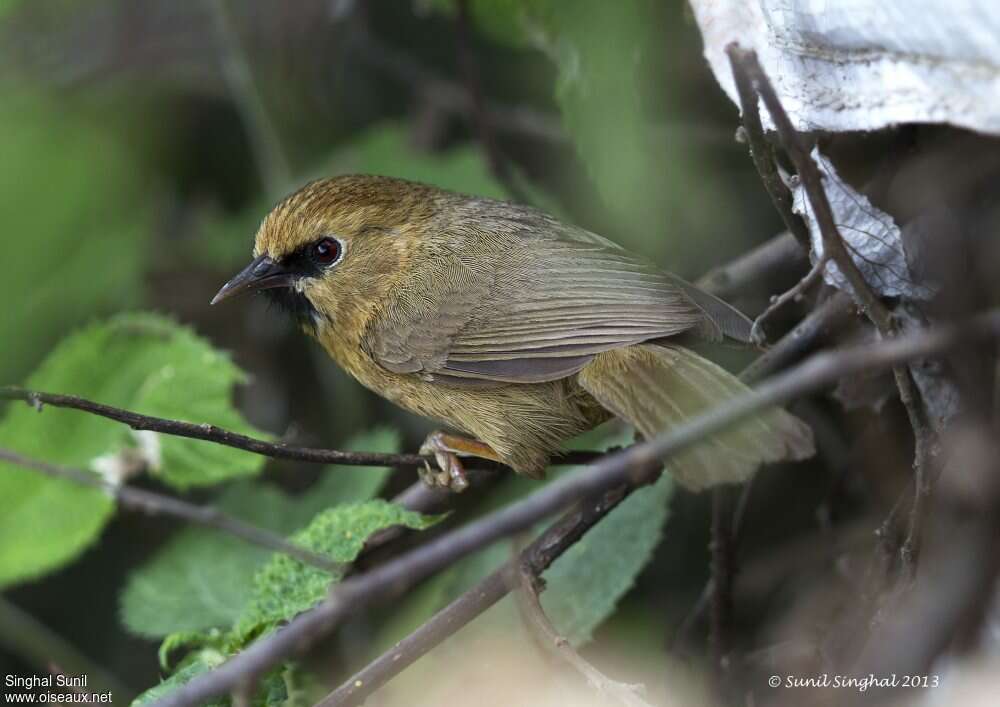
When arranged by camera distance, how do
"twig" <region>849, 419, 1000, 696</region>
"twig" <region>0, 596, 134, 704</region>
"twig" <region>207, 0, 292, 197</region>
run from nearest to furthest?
"twig" <region>849, 419, 1000, 696</region> < "twig" <region>0, 596, 134, 704</region> < "twig" <region>207, 0, 292, 197</region>

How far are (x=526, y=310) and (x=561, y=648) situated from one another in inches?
45.7

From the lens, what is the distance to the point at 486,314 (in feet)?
11.6

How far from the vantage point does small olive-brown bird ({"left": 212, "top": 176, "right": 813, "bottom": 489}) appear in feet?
10.4

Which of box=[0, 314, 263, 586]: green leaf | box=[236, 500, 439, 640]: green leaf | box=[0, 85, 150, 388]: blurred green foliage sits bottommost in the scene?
box=[236, 500, 439, 640]: green leaf

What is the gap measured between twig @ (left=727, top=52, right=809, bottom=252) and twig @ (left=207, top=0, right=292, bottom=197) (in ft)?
8.22

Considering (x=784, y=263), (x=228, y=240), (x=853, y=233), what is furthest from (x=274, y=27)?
(x=853, y=233)

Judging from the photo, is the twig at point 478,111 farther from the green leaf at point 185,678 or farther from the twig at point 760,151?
the green leaf at point 185,678

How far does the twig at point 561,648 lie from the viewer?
2.42 metres

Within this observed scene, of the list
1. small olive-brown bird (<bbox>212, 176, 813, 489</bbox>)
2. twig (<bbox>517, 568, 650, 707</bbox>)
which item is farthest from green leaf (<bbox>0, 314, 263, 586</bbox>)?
twig (<bbox>517, 568, 650, 707</bbox>)

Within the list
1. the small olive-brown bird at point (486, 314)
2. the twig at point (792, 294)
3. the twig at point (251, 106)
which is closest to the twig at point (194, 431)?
the small olive-brown bird at point (486, 314)

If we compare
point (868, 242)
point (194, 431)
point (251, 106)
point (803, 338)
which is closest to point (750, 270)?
point (803, 338)

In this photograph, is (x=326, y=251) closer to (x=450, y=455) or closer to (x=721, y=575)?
(x=450, y=455)

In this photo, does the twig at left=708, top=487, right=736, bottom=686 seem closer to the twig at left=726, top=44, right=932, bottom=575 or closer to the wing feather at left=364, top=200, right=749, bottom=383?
the wing feather at left=364, top=200, right=749, bottom=383

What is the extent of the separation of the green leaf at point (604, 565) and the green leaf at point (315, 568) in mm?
659
